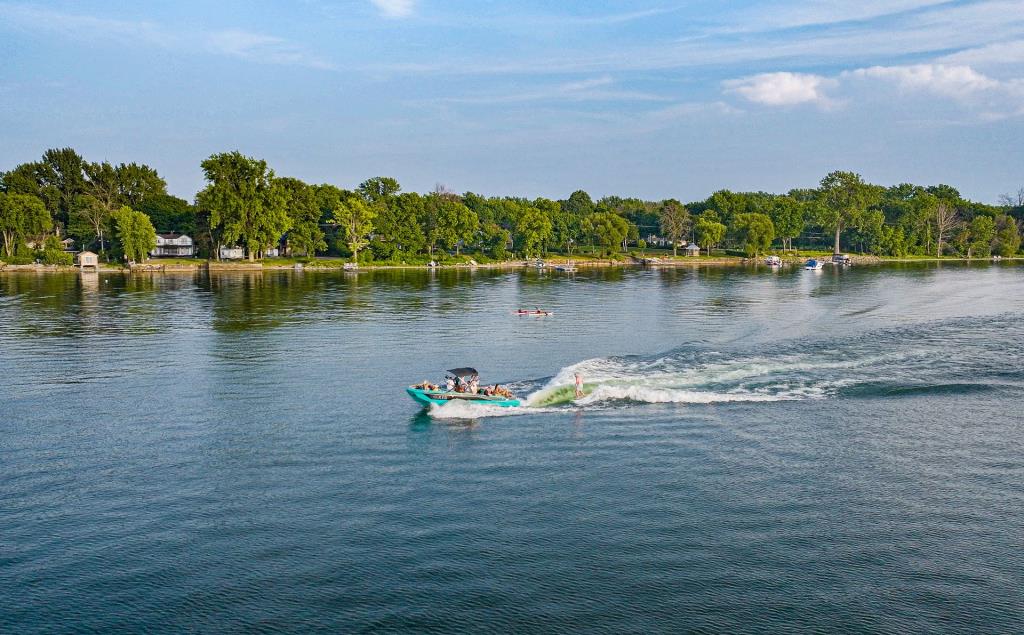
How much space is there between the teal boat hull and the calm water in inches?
46.8

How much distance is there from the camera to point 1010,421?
49.6 m

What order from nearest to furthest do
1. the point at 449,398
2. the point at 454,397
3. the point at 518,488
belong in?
the point at 518,488
the point at 449,398
the point at 454,397

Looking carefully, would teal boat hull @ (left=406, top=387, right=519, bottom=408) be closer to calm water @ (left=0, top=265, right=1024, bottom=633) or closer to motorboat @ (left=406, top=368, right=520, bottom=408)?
motorboat @ (left=406, top=368, right=520, bottom=408)

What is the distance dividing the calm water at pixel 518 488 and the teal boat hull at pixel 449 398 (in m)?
1.19

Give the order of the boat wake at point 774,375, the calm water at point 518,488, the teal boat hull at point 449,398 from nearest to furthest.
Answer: the calm water at point 518,488
the teal boat hull at point 449,398
the boat wake at point 774,375

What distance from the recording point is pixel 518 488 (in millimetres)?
37500

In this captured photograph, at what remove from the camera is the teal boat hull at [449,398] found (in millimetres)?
51531

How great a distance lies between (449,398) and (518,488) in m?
15.1

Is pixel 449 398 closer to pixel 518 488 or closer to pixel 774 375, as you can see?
pixel 518 488

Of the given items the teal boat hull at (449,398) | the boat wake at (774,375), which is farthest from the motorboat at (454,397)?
the boat wake at (774,375)

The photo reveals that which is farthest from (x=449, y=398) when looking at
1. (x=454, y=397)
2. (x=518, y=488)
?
(x=518, y=488)

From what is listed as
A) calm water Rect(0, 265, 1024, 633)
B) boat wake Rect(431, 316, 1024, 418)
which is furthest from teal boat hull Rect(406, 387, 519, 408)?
calm water Rect(0, 265, 1024, 633)

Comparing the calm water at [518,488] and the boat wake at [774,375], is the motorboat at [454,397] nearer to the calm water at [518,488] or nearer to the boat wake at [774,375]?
the boat wake at [774,375]

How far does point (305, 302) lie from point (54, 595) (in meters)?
99.8
